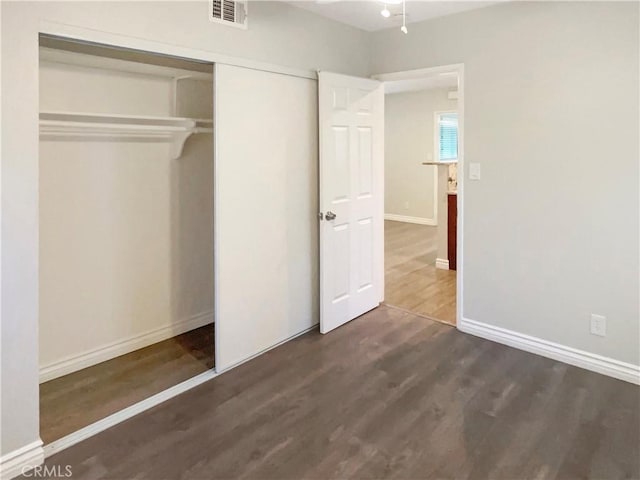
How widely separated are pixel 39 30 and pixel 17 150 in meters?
0.55

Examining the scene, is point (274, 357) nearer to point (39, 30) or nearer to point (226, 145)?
point (226, 145)

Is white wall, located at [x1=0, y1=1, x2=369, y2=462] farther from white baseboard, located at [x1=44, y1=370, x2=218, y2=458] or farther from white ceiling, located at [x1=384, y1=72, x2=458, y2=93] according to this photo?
white ceiling, located at [x1=384, y1=72, x2=458, y2=93]

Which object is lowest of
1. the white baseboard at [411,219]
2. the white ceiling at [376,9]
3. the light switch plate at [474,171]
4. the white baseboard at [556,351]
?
the white baseboard at [556,351]

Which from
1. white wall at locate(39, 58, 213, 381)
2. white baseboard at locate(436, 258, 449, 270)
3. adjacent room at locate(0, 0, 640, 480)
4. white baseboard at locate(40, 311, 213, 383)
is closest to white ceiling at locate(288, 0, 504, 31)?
adjacent room at locate(0, 0, 640, 480)

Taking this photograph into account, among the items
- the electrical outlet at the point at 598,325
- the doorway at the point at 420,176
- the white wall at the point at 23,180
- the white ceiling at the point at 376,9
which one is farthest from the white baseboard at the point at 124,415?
the doorway at the point at 420,176

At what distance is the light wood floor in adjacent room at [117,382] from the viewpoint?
8.40 ft

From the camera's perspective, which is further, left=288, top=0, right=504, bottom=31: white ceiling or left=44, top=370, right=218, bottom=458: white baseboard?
left=288, top=0, right=504, bottom=31: white ceiling

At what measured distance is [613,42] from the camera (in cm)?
284

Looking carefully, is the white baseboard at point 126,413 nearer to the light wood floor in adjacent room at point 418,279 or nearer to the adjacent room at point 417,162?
the light wood floor in adjacent room at point 418,279

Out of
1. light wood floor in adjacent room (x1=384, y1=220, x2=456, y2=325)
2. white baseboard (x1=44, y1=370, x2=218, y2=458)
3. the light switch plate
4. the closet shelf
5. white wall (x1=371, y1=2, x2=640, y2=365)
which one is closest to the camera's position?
white baseboard (x1=44, y1=370, x2=218, y2=458)

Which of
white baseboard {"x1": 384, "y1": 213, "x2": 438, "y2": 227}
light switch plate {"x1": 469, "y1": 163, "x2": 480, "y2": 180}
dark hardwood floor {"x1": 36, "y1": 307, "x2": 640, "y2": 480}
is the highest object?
light switch plate {"x1": 469, "y1": 163, "x2": 480, "y2": 180}

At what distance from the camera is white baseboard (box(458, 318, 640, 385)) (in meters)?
3.00

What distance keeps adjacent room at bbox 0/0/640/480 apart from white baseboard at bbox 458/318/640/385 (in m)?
0.01

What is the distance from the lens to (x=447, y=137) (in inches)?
350
